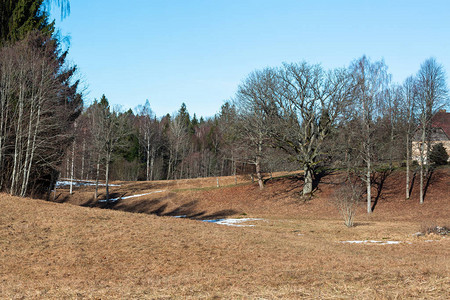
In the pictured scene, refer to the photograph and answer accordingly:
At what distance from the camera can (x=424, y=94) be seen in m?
29.7

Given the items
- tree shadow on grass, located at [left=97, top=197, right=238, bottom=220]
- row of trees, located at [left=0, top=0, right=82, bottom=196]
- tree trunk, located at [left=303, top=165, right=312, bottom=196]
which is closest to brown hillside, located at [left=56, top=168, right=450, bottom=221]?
tree shadow on grass, located at [left=97, top=197, right=238, bottom=220]

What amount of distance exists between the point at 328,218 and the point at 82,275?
21.9 meters

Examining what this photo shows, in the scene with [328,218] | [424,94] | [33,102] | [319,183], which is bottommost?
[328,218]

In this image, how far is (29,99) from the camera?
23.9 m

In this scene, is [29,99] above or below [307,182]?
above

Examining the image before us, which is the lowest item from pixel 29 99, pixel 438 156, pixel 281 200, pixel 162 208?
pixel 162 208

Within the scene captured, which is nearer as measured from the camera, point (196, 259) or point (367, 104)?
point (196, 259)

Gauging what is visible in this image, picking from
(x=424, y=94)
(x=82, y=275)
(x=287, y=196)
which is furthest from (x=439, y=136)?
(x=82, y=275)

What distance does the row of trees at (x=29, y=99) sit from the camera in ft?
77.1

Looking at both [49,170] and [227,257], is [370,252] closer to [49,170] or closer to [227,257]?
[227,257]

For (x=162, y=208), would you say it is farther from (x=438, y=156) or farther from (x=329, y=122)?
(x=438, y=156)

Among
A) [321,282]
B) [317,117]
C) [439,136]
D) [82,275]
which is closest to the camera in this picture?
[321,282]

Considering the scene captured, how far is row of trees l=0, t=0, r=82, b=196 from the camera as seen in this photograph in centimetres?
2350

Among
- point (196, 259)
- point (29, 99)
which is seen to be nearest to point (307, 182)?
point (29, 99)
